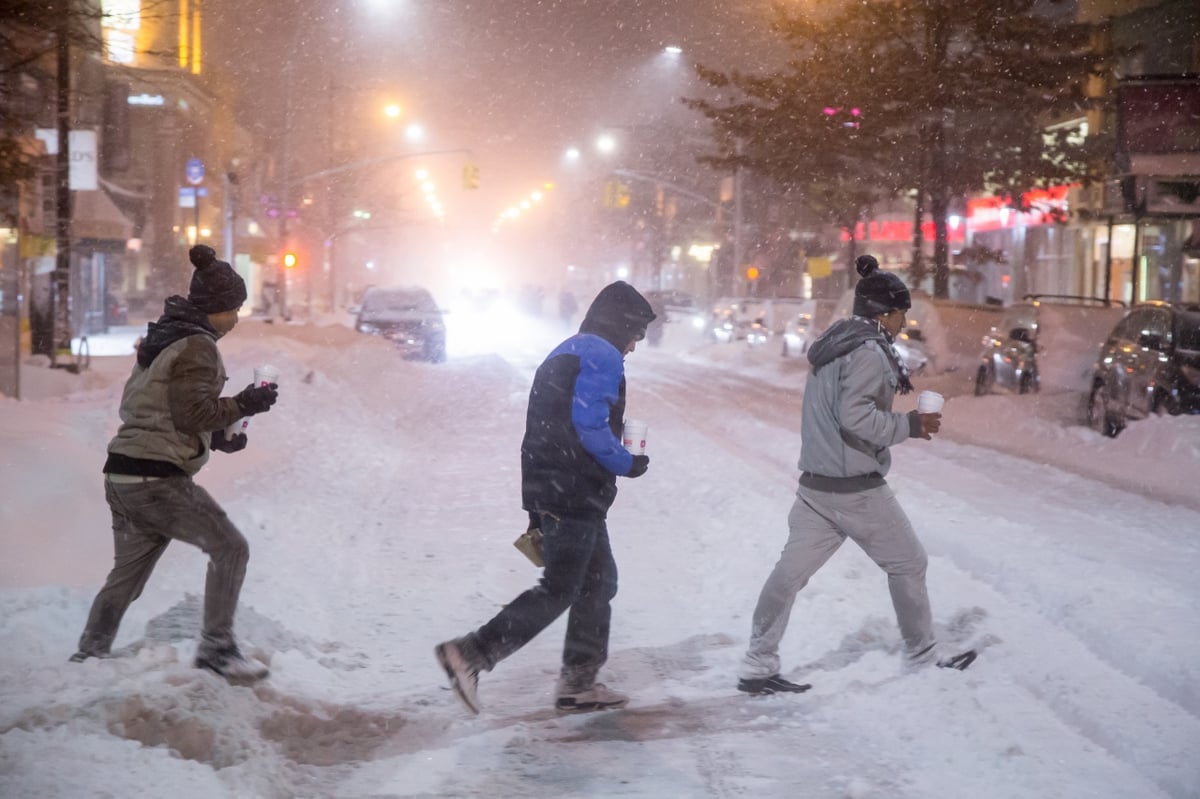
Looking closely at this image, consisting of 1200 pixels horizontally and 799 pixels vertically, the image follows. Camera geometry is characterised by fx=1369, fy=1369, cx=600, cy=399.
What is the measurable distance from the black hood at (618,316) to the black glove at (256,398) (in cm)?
125

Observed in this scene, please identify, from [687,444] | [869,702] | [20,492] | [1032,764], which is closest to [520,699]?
[869,702]

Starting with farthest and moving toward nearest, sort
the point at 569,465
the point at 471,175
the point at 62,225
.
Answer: the point at 471,175 < the point at 62,225 < the point at 569,465

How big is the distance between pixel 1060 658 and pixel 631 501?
5568 mm

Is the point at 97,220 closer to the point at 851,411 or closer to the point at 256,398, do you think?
the point at 256,398

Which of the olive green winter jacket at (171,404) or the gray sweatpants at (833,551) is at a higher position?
the olive green winter jacket at (171,404)

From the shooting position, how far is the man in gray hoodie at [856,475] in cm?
552

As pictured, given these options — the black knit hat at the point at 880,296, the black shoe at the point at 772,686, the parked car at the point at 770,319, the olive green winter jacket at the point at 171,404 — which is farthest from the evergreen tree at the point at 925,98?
the olive green winter jacket at the point at 171,404

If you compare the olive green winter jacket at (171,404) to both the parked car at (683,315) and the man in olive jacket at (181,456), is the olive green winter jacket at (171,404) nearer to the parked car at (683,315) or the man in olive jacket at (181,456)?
the man in olive jacket at (181,456)

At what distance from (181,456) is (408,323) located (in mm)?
25330

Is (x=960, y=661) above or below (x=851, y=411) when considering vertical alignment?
below

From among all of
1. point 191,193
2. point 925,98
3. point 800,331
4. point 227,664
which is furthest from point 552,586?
point 191,193

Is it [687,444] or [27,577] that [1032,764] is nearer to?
[27,577]

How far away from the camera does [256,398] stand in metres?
5.27

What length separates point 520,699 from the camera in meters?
5.95
